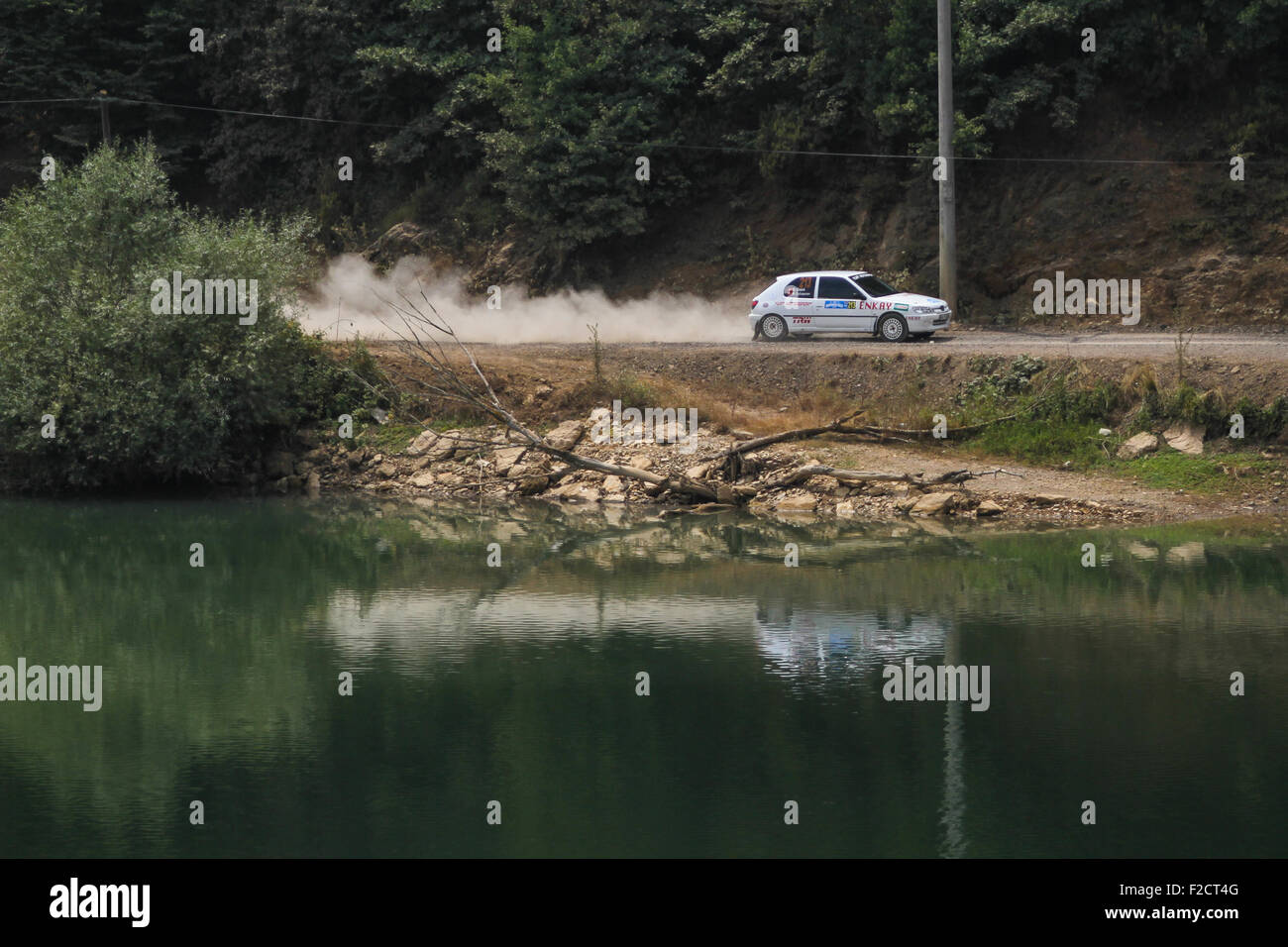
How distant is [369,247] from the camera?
45188 millimetres

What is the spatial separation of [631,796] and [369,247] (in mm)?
34696

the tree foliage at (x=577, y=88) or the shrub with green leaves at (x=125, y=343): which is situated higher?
the tree foliage at (x=577, y=88)

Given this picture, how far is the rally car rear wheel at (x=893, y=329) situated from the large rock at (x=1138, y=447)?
20.5 ft

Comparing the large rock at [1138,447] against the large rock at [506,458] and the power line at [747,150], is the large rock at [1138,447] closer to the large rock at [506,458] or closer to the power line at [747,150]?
the power line at [747,150]

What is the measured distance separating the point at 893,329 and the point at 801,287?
2407 mm

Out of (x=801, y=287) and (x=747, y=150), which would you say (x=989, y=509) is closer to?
(x=801, y=287)

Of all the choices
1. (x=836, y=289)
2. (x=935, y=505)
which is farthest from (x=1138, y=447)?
(x=836, y=289)

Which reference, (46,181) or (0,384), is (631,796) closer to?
(0,384)

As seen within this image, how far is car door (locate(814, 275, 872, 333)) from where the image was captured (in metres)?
31.8

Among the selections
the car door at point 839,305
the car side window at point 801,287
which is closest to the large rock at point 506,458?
the car side window at point 801,287

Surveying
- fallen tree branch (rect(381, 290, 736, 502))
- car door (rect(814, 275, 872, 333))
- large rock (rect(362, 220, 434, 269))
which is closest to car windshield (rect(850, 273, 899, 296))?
car door (rect(814, 275, 872, 333))

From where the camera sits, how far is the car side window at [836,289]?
31.8 m

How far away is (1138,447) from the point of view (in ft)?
86.3

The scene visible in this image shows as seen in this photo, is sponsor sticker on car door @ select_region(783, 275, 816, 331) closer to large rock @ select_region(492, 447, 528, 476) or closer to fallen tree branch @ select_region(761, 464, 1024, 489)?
fallen tree branch @ select_region(761, 464, 1024, 489)
